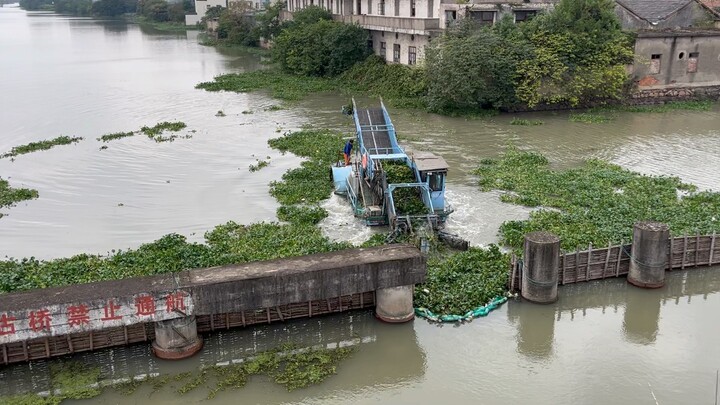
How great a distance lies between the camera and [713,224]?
17.7 m

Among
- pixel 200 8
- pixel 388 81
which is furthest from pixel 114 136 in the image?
pixel 200 8

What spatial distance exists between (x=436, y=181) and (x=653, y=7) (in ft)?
103

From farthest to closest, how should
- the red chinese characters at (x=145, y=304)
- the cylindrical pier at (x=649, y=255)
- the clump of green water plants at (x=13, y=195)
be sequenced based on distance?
the clump of green water plants at (x=13, y=195)
the cylindrical pier at (x=649, y=255)
the red chinese characters at (x=145, y=304)

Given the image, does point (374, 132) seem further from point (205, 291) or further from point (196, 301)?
point (196, 301)


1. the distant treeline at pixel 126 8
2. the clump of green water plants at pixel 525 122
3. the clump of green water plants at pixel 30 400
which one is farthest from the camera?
the distant treeline at pixel 126 8

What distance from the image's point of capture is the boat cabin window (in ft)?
60.0

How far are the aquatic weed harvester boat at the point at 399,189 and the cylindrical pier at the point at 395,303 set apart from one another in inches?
139

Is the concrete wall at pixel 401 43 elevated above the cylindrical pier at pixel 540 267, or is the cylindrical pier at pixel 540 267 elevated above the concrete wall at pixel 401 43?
the concrete wall at pixel 401 43

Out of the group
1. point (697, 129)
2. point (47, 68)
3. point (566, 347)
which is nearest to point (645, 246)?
point (566, 347)

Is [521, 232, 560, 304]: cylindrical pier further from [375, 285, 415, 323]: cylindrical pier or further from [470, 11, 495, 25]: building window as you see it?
[470, 11, 495, 25]: building window

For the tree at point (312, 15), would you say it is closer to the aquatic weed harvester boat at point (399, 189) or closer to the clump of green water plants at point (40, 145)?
the clump of green water plants at point (40, 145)

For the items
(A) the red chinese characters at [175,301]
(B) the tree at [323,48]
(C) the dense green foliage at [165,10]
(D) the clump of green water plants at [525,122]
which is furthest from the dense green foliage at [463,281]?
(C) the dense green foliage at [165,10]

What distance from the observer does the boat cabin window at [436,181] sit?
18.3 meters

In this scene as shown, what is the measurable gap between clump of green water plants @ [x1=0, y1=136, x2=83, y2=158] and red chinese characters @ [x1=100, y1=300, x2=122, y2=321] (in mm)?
20103
